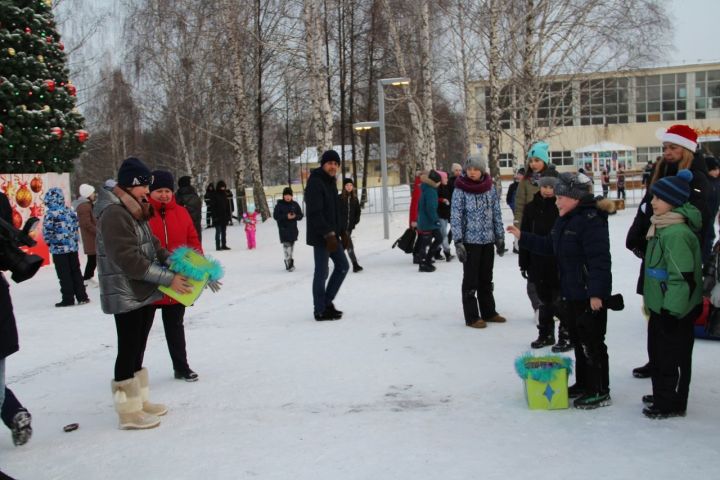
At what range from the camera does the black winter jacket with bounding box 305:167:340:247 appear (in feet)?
25.2

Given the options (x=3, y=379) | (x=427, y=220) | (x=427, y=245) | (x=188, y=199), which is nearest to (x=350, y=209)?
(x=427, y=220)

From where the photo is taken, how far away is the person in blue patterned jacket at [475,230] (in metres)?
7.38

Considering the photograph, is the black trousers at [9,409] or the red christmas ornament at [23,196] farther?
the red christmas ornament at [23,196]

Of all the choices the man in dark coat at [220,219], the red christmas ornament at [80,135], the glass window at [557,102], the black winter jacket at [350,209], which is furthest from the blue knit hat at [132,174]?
the glass window at [557,102]

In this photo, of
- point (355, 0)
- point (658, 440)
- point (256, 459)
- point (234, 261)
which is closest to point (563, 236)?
Answer: point (658, 440)

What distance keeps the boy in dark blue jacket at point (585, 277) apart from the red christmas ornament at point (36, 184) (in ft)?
48.1

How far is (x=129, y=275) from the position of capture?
4.44m

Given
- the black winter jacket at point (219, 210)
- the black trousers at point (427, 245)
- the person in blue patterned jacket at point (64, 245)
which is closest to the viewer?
the person in blue patterned jacket at point (64, 245)

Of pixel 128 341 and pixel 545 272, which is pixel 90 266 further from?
pixel 545 272

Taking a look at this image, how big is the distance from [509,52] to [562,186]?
21.5m

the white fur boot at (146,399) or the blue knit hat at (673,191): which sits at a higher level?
the blue knit hat at (673,191)

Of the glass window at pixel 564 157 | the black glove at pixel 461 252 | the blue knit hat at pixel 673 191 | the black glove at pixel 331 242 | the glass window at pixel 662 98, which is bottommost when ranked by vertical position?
the black glove at pixel 461 252

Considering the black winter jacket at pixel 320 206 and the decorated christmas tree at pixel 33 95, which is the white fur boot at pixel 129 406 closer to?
the black winter jacket at pixel 320 206

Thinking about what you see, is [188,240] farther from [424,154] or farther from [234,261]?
[424,154]
